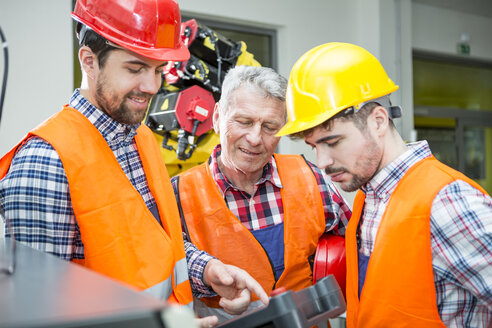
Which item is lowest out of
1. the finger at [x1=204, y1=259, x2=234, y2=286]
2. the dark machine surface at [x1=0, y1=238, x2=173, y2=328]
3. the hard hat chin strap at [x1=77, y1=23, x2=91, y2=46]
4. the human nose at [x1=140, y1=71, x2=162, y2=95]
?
the finger at [x1=204, y1=259, x2=234, y2=286]

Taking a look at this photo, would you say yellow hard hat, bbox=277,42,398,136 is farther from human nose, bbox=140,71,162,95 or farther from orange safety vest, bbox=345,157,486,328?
human nose, bbox=140,71,162,95

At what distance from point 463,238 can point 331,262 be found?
48cm

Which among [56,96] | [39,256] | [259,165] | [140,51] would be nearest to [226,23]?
[56,96]

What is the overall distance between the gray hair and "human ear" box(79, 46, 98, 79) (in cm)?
57

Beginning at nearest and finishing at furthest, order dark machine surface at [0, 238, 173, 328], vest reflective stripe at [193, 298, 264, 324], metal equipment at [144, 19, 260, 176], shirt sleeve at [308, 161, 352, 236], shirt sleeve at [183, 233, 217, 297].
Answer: dark machine surface at [0, 238, 173, 328]
shirt sleeve at [183, 233, 217, 297]
vest reflective stripe at [193, 298, 264, 324]
shirt sleeve at [308, 161, 352, 236]
metal equipment at [144, 19, 260, 176]

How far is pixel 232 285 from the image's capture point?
4.15 feet

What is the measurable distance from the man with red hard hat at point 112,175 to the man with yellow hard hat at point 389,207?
33cm

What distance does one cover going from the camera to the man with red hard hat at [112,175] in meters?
1.00

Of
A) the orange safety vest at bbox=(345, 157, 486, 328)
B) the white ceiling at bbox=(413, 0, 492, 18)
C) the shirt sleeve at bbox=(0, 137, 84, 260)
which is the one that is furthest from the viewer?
the white ceiling at bbox=(413, 0, 492, 18)

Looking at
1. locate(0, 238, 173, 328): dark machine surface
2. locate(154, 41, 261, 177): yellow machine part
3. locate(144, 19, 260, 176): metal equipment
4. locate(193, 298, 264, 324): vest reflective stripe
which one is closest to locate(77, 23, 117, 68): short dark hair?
locate(0, 238, 173, 328): dark machine surface

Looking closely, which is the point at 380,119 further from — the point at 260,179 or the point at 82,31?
the point at 82,31

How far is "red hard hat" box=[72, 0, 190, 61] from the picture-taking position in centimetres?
114

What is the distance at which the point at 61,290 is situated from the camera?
438 millimetres

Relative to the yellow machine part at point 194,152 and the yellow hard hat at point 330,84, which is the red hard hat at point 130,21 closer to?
the yellow hard hat at point 330,84
